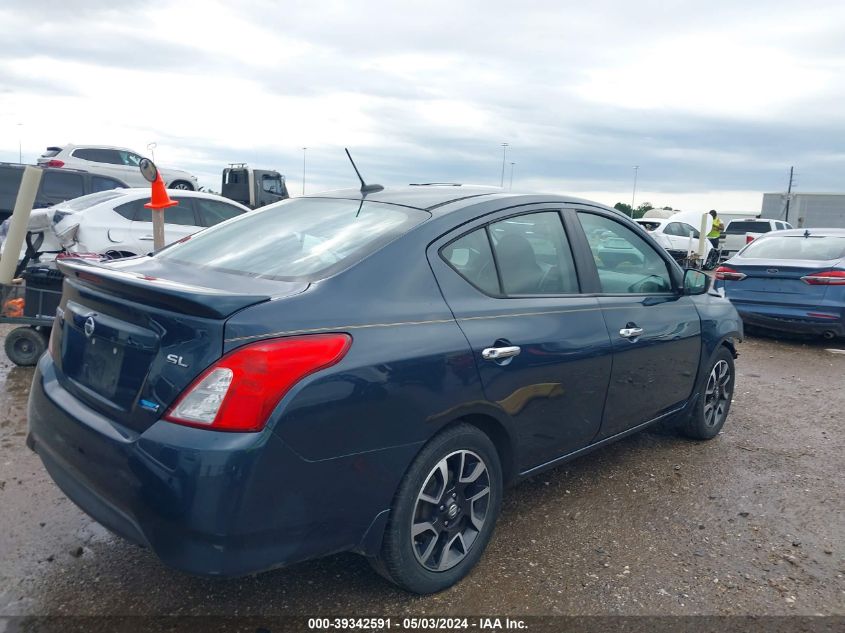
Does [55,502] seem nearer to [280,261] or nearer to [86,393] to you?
[86,393]

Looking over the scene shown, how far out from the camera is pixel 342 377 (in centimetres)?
236

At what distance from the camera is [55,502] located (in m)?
3.59

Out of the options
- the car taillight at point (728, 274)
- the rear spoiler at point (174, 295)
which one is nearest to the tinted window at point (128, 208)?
the rear spoiler at point (174, 295)

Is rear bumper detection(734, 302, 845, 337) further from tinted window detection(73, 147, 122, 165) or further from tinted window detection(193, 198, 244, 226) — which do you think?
tinted window detection(73, 147, 122, 165)

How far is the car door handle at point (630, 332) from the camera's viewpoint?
3656 mm

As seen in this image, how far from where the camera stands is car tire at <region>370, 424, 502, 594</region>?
2646mm

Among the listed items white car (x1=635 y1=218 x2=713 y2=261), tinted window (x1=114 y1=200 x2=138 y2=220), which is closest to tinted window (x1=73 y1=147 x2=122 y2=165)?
tinted window (x1=114 y1=200 x2=138 y2=220)

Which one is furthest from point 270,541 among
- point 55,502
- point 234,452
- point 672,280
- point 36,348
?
point 36,348

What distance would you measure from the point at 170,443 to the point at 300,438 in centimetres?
41

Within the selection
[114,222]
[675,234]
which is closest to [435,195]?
[114,222]

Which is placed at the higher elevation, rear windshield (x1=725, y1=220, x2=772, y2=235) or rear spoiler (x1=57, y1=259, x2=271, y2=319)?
rear windshield (x1=725, y1=220, x2=772, y2=235)

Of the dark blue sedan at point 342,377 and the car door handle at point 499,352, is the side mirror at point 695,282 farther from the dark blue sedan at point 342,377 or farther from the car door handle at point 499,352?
the car door handle at point 499,352

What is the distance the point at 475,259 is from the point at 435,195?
49cm

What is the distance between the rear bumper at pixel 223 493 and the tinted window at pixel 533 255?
3.54 ft
